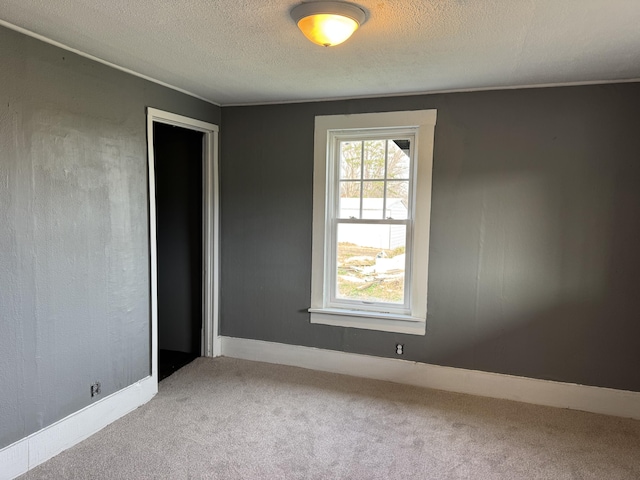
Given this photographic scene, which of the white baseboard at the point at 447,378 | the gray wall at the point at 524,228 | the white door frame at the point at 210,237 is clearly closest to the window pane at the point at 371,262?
the gray wall at the point at 524,228

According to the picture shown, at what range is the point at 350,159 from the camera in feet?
12.4

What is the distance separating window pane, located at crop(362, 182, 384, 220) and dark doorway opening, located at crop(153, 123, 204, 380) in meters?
1.52

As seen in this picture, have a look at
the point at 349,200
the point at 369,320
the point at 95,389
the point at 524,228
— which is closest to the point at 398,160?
the point at 349,200

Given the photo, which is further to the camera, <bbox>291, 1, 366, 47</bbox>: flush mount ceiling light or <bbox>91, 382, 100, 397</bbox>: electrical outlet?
<bbox>91, 382, 100, 397</bbox>: electrical outlet

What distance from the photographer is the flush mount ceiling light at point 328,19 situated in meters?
1.87

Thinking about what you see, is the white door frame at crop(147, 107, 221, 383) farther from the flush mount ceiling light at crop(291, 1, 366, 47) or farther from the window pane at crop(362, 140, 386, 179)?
the flush mount ceiling light at crop(291, 1, 366, 47)

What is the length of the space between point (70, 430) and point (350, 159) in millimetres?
2788

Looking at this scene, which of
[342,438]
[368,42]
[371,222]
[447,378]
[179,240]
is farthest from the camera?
[179,240]

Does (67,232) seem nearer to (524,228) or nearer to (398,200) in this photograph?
(398,200)

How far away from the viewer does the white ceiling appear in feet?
6.37

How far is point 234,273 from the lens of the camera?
414 centimetres

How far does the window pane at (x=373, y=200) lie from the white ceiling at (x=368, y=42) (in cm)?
80

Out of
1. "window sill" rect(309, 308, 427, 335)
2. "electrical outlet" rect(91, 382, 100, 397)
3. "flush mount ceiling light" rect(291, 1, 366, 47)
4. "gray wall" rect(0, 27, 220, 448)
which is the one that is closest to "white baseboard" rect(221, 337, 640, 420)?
"window sill" rect(309, 308, 427, 335)

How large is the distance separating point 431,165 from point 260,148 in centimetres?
151
